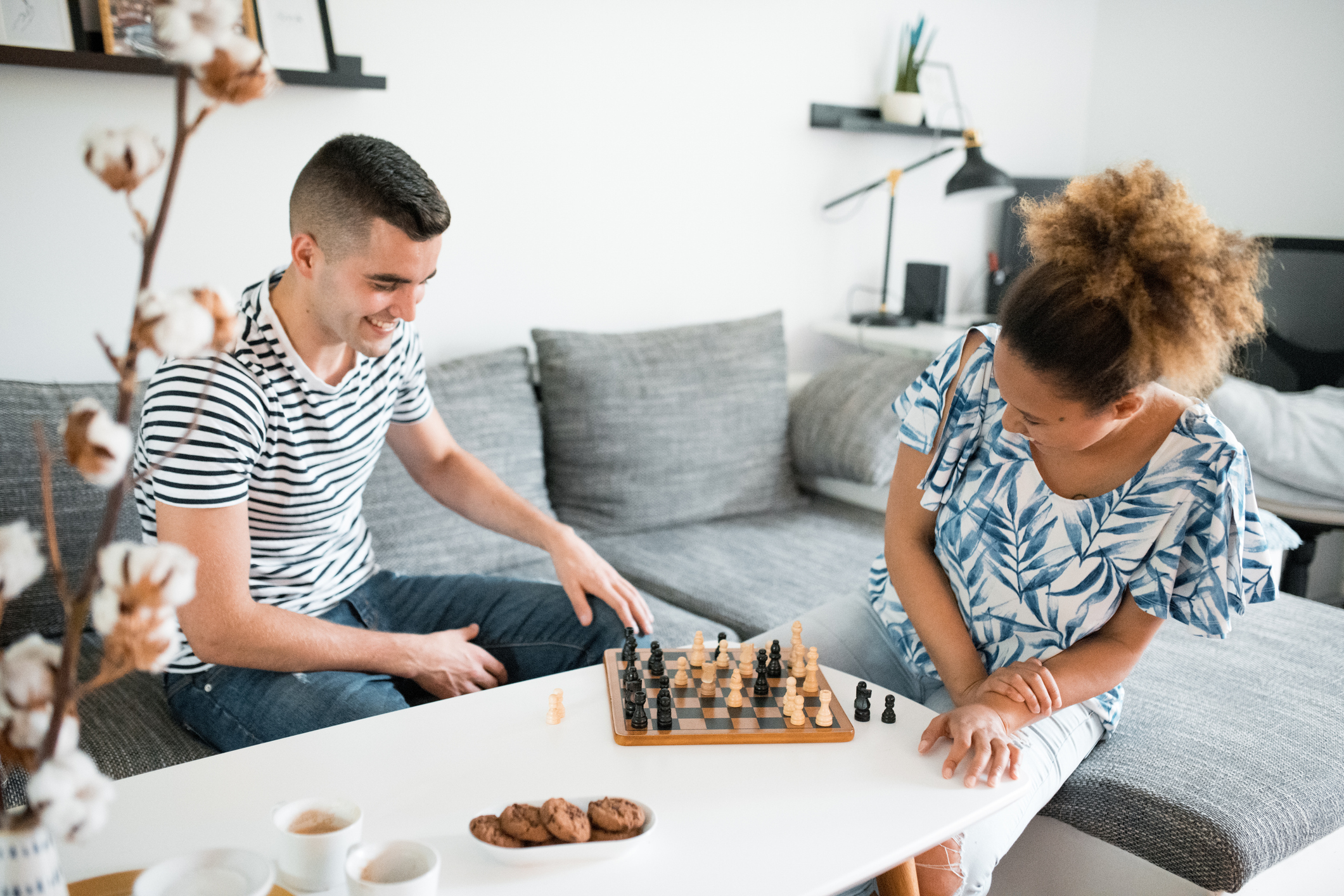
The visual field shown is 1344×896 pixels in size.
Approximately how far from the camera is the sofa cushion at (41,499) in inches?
65.5

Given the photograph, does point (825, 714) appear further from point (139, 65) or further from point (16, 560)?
point (139, 65)

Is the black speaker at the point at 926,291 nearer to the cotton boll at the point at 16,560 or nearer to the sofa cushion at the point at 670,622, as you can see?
the sofa cushion at the point at 670,622

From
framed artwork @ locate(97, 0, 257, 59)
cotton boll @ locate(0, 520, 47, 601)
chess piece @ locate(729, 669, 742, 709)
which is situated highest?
framed artwork @ locate(97, 0, 257, 59)

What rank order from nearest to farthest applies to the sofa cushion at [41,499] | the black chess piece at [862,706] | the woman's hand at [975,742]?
the woman's hand at [975,742]
the black chess piece at [862,706]
the sofa cushion at [41,499]

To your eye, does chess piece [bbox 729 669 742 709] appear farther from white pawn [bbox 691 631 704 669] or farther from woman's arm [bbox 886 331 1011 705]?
woman's arm [bbox 886 331 1011 705]

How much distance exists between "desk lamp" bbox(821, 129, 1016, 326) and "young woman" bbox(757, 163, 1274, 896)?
1.45 m

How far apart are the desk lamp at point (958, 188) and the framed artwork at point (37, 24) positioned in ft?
6.32

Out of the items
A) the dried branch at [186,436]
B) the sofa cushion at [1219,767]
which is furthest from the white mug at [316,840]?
the sofa cushion at [1219,767]

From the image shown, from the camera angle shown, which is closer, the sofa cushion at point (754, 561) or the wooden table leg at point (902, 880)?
the wooden table leg at point (902, 880)

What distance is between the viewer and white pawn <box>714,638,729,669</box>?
1.39 meters

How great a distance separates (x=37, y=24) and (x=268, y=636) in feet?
4.18

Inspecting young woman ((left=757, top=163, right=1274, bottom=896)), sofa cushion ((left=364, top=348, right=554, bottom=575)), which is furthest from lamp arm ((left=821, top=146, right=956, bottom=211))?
young woman ((left=757, top=163, right=1274, bottom=896))

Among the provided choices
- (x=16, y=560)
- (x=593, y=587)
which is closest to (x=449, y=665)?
(x=593, y=587)

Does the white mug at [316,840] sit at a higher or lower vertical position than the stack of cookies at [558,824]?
higher
